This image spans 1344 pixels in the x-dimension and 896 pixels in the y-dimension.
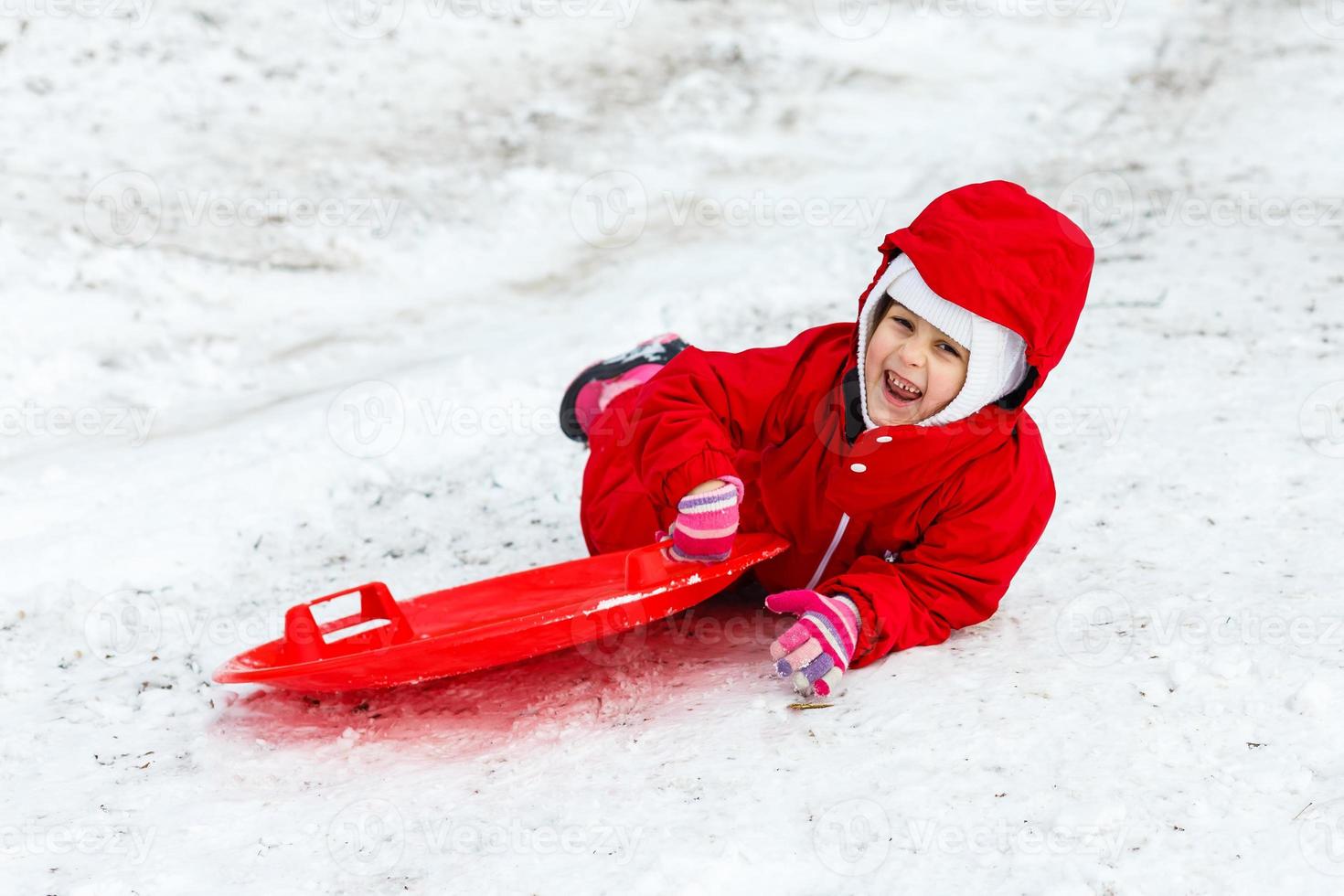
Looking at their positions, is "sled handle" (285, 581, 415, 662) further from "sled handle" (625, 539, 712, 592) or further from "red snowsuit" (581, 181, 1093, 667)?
"red snowsuit" (581, 181, 1093, 667)

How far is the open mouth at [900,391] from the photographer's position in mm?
2365

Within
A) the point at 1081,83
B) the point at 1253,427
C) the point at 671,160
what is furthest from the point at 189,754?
the point at 1081,83

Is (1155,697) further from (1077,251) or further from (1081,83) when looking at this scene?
(1081,83)

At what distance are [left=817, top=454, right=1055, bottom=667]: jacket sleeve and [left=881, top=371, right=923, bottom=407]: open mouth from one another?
0.75 feet

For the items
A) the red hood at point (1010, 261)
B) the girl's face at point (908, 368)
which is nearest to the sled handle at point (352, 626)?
the girl's face at point (908, 368)

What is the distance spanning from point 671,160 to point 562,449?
2822 mm

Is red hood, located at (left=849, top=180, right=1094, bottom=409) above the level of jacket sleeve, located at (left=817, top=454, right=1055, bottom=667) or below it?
above

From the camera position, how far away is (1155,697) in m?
2.16

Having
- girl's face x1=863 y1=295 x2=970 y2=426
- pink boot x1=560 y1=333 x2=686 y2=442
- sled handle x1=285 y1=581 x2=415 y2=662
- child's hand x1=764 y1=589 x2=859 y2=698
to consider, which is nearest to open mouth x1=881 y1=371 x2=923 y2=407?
girl's face x1=863 y1=295 x2=970 y2=426

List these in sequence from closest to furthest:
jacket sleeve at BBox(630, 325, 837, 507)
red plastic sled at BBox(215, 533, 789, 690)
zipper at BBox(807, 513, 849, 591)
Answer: red plastic sled at BBox(215, 533, 789, 690)
jacket sleeve at BBox(630, 325, 837, 507)
zipper at BBox(807, 513, 849, 591)

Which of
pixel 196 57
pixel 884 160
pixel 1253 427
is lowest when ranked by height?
pixel 1253 427

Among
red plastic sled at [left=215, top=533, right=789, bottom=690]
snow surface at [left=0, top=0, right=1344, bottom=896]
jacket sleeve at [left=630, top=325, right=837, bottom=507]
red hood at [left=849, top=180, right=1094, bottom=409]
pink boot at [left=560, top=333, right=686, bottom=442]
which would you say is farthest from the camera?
pink boot at [left=560, top=333, right=686, bottom=442]

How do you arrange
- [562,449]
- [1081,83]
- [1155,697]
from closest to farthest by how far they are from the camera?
1. [1155,697]
2. [562,449]
3. [1081,83]

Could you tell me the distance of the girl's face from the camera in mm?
2318
